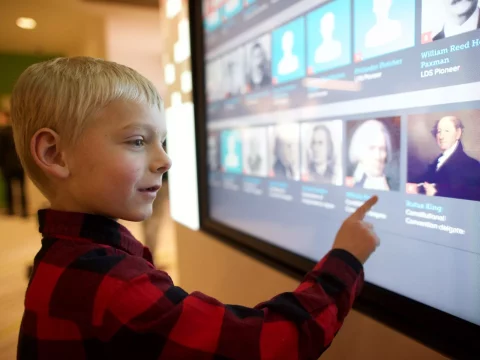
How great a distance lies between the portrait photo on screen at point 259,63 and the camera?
3.73ft

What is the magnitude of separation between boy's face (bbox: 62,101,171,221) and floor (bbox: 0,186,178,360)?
0.96 meters

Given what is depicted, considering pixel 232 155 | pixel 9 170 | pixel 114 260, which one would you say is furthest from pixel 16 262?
pixel 114 260

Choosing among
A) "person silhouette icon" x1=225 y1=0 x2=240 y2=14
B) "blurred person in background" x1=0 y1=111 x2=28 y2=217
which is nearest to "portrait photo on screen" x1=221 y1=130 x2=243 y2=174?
"person silhouette icon" x1=225 y1=0 x2=240 y2=14

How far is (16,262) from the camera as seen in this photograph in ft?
10.2

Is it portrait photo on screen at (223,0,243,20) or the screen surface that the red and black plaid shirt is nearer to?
the screen surface

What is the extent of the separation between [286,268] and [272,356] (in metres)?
0.59

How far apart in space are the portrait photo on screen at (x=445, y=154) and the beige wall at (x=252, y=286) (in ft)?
0.98

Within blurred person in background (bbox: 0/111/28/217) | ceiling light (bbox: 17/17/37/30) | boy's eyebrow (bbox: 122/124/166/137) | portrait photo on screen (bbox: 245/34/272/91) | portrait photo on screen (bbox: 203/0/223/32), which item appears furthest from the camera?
blurred person in background (bbox: 0/111/28/217)

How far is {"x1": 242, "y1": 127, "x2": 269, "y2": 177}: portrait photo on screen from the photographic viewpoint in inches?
47.2

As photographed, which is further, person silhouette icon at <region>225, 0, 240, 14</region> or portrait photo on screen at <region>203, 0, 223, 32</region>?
portrait photo on screen at <region>203, 0, 223, 32</region>

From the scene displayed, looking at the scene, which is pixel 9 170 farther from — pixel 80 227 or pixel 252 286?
pixel 80 227

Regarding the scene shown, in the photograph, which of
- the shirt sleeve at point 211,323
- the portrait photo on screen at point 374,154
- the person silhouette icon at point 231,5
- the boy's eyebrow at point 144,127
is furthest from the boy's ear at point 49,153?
the person silhouette icon at point 231,5

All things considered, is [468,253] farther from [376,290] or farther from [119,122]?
[119,122]

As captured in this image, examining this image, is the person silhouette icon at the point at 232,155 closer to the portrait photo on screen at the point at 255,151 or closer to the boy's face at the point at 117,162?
the portrait photo on screen at the point at 255,151
